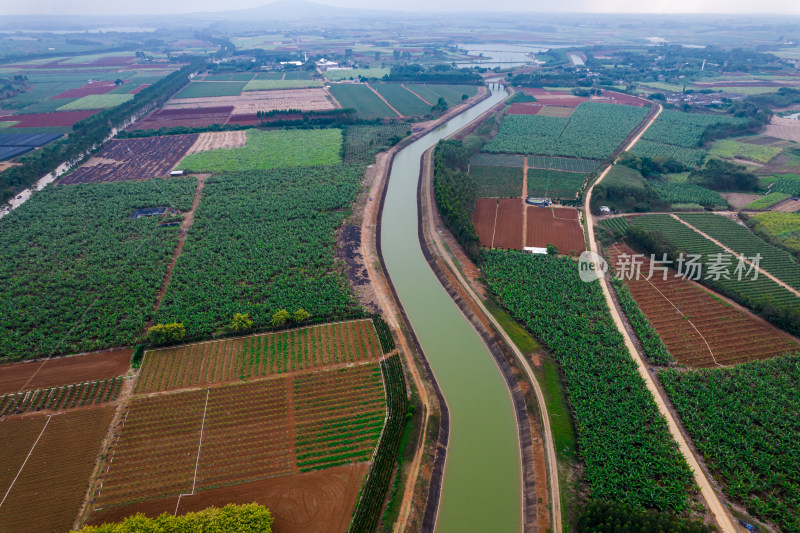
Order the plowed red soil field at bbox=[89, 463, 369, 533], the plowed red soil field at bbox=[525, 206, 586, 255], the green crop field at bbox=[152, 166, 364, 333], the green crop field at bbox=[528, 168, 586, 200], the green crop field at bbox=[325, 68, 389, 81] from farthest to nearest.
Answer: the green crop field at bbox=[325, 68, 389, 81] → the green crop field at bbox=[528, 168, 586, 200] → the plowed red soil field at bbox=[525, 206, 586, 255] → the green crop field at bbox=[152, 166, 364, 333] → the plowed red soil field at bbox=[89, 463, 369, 533]

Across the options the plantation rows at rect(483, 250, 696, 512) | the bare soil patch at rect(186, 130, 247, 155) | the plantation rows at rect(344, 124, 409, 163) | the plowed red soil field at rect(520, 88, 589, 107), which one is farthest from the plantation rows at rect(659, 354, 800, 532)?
the plowed red soil field at rect(520, 88, 589, 107)

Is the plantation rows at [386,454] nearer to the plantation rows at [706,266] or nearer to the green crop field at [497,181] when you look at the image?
the plantation rows at [706,266]

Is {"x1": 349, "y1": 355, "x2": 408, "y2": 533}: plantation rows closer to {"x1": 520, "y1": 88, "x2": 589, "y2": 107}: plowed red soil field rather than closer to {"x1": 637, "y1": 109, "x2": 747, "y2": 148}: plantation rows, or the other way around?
{"x1": 637, "y1": 109, "x2": 747, "y2": 148}: plantation rows

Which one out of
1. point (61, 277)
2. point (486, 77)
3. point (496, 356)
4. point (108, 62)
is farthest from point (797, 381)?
point (108, 62)

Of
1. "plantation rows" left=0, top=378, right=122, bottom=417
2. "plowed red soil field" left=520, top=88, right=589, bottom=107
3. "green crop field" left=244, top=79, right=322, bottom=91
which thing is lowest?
"plantation rows" left=0, top=378, right=122, bottom=417

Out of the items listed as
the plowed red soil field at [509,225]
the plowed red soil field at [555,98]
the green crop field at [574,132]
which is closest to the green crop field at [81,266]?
the plowed red soil field at [509,225]

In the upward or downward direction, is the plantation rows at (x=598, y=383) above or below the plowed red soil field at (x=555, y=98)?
below
